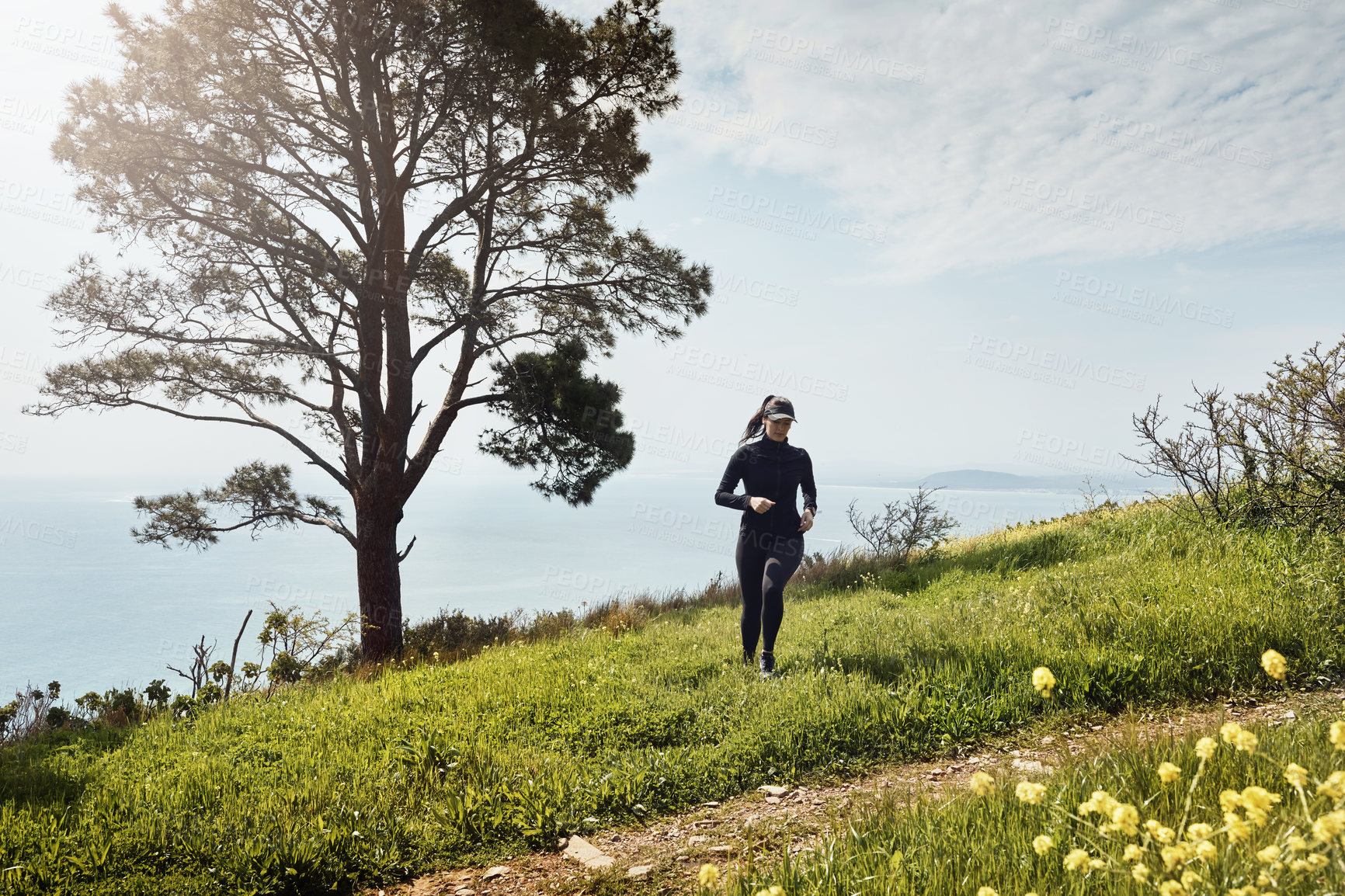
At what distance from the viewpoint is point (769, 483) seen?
709cm

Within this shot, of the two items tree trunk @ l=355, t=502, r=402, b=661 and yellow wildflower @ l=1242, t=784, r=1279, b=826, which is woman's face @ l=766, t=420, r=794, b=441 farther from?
tree trunk @ l=355, t=502, r=402, b=661

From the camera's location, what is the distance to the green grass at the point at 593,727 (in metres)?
4.20

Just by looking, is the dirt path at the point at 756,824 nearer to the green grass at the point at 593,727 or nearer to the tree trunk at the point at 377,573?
the green grass at the point at 593,727

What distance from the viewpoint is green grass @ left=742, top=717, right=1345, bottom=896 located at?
2.60 meters

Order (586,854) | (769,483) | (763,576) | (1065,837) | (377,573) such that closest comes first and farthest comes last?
(1065,837)
(586,854)
(763,576)
(769,483)
(377,573)

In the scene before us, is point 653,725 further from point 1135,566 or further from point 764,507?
point 1135,566

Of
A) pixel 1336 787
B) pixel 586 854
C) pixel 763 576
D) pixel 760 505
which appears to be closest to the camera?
pixel 1336 787

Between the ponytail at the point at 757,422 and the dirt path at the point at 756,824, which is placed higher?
the ponytail at the point at 757,422

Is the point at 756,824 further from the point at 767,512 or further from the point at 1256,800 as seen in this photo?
the point at 767,512

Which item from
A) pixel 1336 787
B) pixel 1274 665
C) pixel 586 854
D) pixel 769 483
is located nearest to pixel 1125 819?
pixel 1336 787

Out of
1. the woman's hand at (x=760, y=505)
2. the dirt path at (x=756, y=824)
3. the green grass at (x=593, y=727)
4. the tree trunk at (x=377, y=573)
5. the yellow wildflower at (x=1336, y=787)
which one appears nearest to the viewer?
the yellow wildflower at (x=1336, y=787)

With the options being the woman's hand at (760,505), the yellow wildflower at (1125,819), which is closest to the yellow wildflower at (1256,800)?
the yellow wildflower at (1125,819)

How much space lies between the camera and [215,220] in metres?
12.3

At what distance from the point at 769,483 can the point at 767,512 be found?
0.30 metres
